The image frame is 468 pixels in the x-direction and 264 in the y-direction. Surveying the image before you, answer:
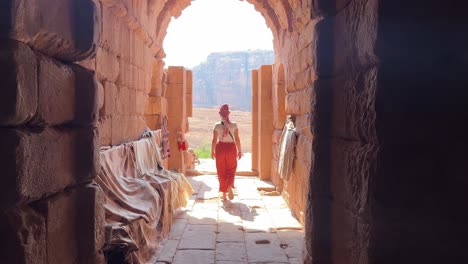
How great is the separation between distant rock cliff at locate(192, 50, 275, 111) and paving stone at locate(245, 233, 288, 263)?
59303 mm

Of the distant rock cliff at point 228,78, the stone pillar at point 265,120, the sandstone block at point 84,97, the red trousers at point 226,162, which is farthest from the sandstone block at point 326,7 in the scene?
the distant rock cliff at point 228,78

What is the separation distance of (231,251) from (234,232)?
3.12 ft

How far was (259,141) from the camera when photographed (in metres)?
12.3

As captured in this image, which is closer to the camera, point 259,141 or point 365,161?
point 365,161

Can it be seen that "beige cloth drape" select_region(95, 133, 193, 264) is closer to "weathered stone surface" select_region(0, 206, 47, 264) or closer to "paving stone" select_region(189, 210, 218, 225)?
"paving stone" select_region(189, 210, 218, 225)

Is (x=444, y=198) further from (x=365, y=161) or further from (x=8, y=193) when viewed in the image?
(x=8, y=193)

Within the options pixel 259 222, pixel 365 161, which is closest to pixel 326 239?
pixel 365 161

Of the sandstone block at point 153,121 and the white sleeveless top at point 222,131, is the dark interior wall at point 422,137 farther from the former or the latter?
the sandstone block at point 153,121

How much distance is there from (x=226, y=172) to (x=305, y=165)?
261 cm

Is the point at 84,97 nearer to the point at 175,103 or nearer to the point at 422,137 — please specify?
the point at 422,137

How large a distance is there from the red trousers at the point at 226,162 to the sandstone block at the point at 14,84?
6938 millimetres

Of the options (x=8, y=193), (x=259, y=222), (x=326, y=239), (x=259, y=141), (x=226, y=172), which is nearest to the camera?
(x=8, y=193)

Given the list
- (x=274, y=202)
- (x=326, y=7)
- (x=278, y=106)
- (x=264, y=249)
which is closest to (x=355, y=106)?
(x=326, y=7)

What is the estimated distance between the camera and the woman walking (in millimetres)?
8914
